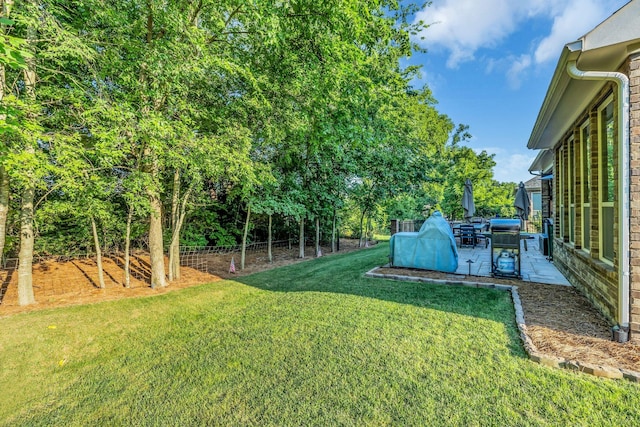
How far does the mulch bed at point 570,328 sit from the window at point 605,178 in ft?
2.94

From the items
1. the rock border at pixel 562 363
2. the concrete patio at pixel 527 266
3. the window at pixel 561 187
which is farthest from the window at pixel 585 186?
the rock border at pixel 562 363

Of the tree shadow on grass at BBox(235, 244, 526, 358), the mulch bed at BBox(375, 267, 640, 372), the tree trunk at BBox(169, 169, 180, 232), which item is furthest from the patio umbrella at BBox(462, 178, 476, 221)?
the tree trunk at BBox(169, 169, 180, 232)

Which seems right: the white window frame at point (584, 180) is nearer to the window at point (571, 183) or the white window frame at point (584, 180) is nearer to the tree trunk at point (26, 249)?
the window at point (571, 183)

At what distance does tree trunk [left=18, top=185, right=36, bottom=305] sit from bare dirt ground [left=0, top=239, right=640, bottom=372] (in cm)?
22

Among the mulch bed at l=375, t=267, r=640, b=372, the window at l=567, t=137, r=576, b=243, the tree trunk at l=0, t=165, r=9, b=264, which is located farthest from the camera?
the window at l=567, t=137, r=576, b=243

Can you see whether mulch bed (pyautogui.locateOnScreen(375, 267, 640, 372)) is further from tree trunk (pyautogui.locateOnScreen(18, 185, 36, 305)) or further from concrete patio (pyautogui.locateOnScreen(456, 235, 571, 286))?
tree trunk (pyautogui.locateOnScreen(18, 185, 36, 305))

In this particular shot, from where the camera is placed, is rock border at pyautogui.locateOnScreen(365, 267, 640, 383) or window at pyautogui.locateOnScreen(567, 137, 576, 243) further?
window at pyautogui.locateOnScreen(567, 137, 576, 243)

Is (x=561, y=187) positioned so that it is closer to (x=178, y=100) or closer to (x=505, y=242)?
(x=505, y=242)

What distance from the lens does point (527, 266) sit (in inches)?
295

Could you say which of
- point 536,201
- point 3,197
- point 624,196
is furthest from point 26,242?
point 536,201

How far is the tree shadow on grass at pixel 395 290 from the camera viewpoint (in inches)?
171

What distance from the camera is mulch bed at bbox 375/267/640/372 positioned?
2.95 meters

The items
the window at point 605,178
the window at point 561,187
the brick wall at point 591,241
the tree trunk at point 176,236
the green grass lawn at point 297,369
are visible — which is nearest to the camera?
the green grass lawn at point 297,369

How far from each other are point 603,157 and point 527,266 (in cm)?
399
